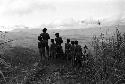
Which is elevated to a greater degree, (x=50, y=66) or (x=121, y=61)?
(x=121, y=61)

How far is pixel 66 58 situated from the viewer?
55.3 ft

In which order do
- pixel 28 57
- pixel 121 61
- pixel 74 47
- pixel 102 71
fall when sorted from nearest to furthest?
pixel 102 71, pixel 121 61, pixel 74 47, pixel 28 57

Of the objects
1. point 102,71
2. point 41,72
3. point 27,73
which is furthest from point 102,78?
point 41,72

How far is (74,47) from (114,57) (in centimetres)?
951

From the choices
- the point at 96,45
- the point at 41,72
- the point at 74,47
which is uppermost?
the point at 96,45

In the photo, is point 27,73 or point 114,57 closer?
point 114,57

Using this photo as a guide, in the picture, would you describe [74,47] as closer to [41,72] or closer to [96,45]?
[41,72]

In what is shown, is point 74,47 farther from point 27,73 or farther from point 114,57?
point 114,57

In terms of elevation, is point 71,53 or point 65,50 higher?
point 65,50

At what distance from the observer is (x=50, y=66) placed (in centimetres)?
1636

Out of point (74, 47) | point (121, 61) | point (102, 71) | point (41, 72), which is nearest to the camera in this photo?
point (102, 71)

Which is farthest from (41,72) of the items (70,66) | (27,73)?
(70,66)

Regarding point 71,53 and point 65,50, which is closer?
point 71,53

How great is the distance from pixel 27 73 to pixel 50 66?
10.6 feet
